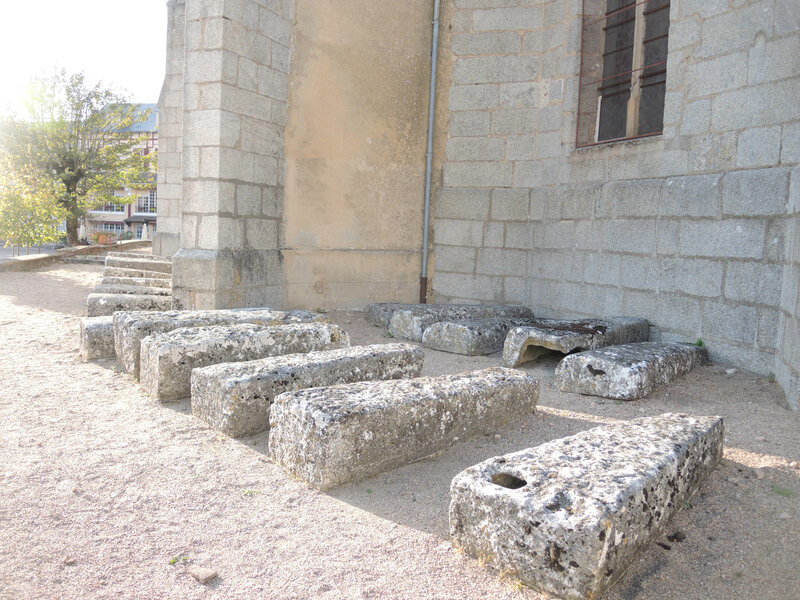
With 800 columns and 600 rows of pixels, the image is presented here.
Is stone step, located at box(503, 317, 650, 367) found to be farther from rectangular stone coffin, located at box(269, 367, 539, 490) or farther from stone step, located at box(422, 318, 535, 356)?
rectangular stone coffin, located at box(269, 367, 539, 490)

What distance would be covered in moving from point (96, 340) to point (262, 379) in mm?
2223

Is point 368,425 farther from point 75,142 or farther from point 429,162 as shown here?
point 75,142

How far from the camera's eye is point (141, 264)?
8.47m

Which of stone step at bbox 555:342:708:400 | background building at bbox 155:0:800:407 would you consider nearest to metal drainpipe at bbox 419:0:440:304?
background building at bbox 155:0:800:407

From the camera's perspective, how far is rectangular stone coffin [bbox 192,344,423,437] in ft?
10.5

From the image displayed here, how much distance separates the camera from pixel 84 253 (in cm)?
1480

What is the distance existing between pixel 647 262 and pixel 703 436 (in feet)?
10.5

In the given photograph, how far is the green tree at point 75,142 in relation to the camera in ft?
66.7

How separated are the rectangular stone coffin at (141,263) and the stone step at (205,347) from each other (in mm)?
4602

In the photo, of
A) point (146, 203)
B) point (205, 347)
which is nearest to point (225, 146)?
point (205, 347)

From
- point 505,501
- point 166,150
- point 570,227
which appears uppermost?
point 166,150

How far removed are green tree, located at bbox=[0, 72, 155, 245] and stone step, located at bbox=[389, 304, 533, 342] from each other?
1770 cm

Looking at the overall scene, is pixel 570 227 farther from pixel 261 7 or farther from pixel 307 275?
pixel 261 7

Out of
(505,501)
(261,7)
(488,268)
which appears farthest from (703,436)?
(261,7)
